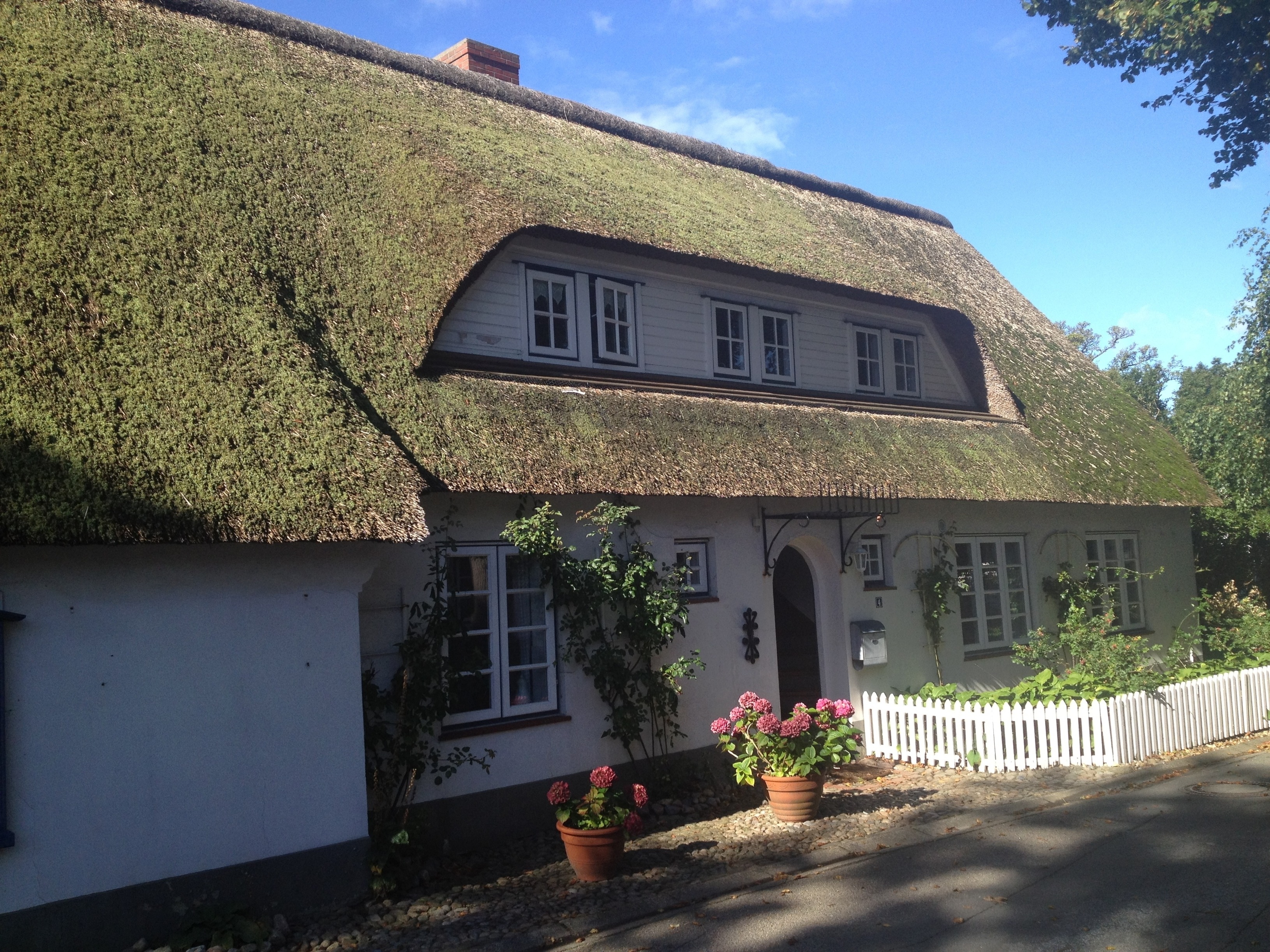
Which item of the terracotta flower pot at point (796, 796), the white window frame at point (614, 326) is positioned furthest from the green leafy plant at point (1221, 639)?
the white window frame at point (614, 326)

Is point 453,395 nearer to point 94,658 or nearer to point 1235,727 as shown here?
point 94,658

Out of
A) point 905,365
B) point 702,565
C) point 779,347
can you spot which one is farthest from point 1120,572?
point 702,565

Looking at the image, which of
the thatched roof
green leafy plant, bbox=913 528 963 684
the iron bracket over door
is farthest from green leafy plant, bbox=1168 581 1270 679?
the iron bracket over door

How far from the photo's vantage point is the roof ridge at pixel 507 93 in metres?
10.6

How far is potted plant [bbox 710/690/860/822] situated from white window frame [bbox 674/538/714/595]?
1.80 metres

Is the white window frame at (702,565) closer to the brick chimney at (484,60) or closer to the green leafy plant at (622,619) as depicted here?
the green leafy plant at (622,619)

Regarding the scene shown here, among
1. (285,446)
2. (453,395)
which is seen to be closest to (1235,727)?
(453,395)

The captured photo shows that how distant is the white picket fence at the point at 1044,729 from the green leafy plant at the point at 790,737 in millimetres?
2479

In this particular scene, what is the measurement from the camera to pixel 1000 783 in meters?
9.89

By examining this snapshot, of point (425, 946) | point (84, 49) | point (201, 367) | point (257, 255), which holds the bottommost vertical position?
point (425, 946)

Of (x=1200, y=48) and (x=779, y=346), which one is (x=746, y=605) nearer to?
(x=779, y=346)

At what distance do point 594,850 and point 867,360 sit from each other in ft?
27.3

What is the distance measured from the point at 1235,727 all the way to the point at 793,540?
5.87 meters

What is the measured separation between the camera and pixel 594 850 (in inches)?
280
